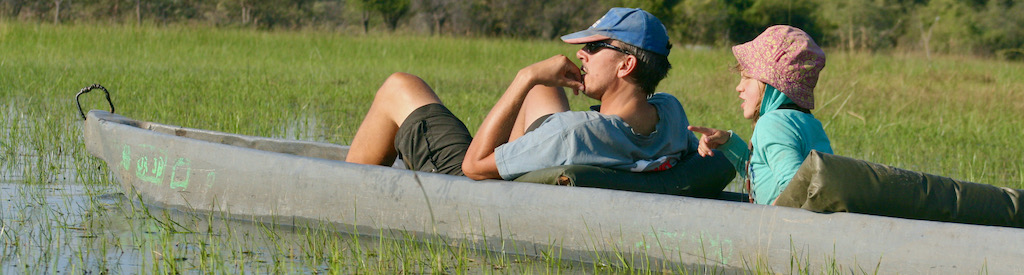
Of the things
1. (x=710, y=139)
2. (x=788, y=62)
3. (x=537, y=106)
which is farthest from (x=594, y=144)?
(x=788, y=62)

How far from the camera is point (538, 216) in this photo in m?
3.80

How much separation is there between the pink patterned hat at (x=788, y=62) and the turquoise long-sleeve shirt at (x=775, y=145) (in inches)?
1.9

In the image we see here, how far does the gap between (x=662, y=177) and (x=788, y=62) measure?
0.61 metres

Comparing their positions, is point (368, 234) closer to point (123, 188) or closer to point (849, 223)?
point (123, 188)

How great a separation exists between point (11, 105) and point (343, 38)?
9.97 metres

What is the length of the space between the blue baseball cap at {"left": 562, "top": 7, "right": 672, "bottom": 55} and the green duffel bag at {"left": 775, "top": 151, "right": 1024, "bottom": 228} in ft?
2.17

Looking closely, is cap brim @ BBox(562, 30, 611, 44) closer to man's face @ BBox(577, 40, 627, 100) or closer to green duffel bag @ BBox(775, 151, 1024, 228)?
man's face @ BBox(577, 40, 627, 100)

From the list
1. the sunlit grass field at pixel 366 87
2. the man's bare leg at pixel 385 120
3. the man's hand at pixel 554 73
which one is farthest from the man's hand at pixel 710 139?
the sunlit grass field at pixel 366 87

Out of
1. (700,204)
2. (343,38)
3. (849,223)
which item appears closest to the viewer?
(849,223)

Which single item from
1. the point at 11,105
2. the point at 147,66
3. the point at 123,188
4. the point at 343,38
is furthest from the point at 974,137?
the point at 343,38

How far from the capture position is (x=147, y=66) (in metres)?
12.5

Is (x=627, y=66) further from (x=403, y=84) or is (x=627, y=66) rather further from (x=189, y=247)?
(x=189, y=247)

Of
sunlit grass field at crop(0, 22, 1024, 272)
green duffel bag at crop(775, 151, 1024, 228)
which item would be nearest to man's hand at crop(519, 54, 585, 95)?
sunlit grass field at crop(0, 22, 1024, 272)

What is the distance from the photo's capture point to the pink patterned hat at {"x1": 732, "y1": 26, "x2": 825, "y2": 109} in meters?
3.59
